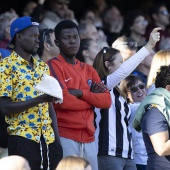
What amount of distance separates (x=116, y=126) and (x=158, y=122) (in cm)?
109

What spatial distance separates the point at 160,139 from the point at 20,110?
120 centimetres

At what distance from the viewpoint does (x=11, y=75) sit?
6.28m

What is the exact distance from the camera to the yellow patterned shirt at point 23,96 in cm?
625

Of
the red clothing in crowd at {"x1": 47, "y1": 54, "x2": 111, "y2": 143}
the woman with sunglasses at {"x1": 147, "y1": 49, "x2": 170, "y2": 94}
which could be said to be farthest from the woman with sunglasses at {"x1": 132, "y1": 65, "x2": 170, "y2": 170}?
the woman with sunglasses at {"x1": 147, "y1": 49, "x2": 170, "y2": 94}

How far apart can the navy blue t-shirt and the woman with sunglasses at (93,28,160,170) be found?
68 cm

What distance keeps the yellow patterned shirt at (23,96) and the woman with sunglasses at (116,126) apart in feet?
3.38

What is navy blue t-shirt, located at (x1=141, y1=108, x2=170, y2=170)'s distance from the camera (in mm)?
6320

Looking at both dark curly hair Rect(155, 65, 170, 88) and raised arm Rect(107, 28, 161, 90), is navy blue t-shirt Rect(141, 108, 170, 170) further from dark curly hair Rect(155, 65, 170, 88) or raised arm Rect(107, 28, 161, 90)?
raised arm Rect(107, 28, 161, 90)

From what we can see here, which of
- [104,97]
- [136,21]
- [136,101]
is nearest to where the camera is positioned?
[104,97]

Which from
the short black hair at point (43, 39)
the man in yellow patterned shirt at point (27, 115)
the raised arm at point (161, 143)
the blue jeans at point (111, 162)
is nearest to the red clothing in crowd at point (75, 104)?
the man in yellow patterned shirt at point (27, 115)

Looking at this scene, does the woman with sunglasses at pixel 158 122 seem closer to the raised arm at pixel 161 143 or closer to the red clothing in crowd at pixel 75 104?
the raised arm at pixel 161 143

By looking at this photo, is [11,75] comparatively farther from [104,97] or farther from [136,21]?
[136,21]

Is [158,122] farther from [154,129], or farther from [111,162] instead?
[111,162]

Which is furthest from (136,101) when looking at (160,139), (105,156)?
(160,139)
